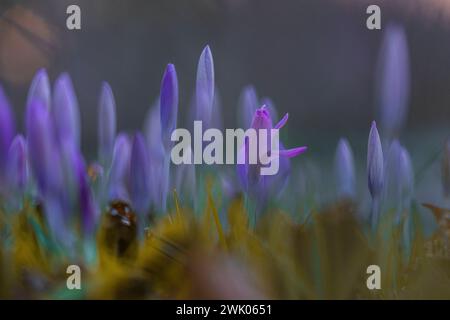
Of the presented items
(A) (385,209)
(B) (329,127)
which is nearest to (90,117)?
(B) (329,127)

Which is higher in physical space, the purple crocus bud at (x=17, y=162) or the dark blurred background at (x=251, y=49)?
the dark blurred background at (x=251, y=49)

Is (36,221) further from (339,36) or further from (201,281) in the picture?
(339,36)

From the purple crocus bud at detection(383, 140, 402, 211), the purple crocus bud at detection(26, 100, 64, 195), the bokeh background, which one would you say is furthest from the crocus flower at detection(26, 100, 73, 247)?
the purple crocus bud at detection(383, 140, 402, 211)

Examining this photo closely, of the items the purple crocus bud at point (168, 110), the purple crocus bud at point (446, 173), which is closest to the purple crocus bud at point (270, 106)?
the purple crocus bud at point (168, 110)

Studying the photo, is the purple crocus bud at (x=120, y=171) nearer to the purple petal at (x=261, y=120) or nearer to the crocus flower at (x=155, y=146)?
the crocus flower at (x=155, y=146)

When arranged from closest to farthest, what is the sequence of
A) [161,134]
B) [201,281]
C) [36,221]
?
[201,281] < [36,221] < [161,134]
